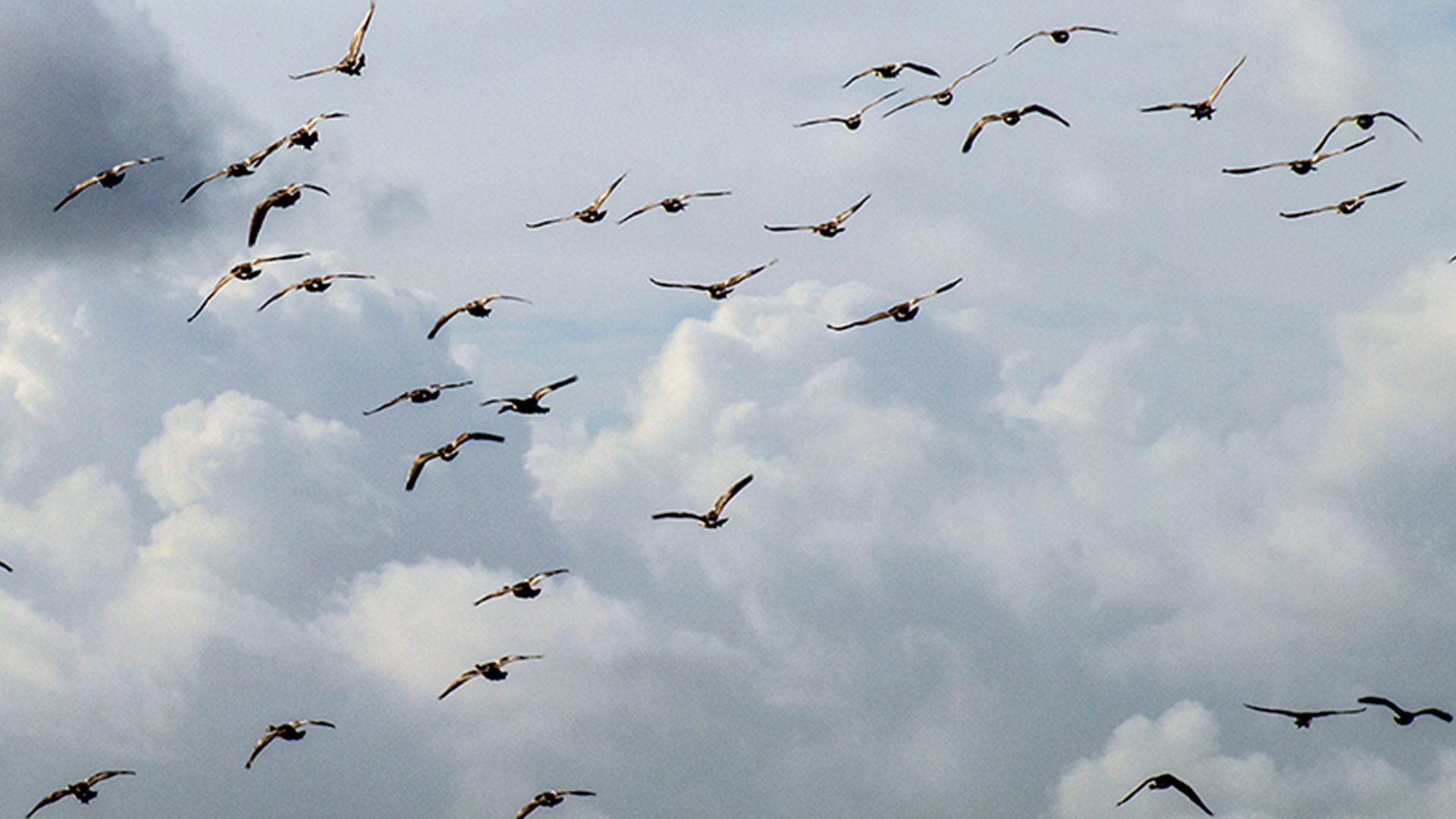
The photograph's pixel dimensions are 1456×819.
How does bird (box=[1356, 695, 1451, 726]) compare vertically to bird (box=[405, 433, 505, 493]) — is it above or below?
below

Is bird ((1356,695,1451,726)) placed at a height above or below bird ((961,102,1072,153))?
below

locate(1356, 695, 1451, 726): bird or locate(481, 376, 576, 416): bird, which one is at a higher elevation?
locate(481, 376, 576, 416): bird

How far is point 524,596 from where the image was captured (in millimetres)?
97688

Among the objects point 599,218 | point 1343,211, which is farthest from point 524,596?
point 1343,211

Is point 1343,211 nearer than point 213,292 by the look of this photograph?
No

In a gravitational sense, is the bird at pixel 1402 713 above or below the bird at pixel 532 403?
below

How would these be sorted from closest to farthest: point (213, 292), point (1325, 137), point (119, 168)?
point (213, 292) < point (1325, 137) < point (119, 168)

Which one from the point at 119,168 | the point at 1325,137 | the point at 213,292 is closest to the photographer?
the point at 213,292

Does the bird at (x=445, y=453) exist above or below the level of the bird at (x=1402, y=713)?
above

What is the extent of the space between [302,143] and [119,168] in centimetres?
1573

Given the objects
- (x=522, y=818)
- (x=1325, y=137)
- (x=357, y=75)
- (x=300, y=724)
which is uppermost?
(x=357, y=75)

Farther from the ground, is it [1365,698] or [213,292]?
[213,292]

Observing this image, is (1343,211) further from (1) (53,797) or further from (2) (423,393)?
(1) (53,797)

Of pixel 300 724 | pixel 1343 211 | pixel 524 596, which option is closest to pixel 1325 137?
pixel 1343 211
